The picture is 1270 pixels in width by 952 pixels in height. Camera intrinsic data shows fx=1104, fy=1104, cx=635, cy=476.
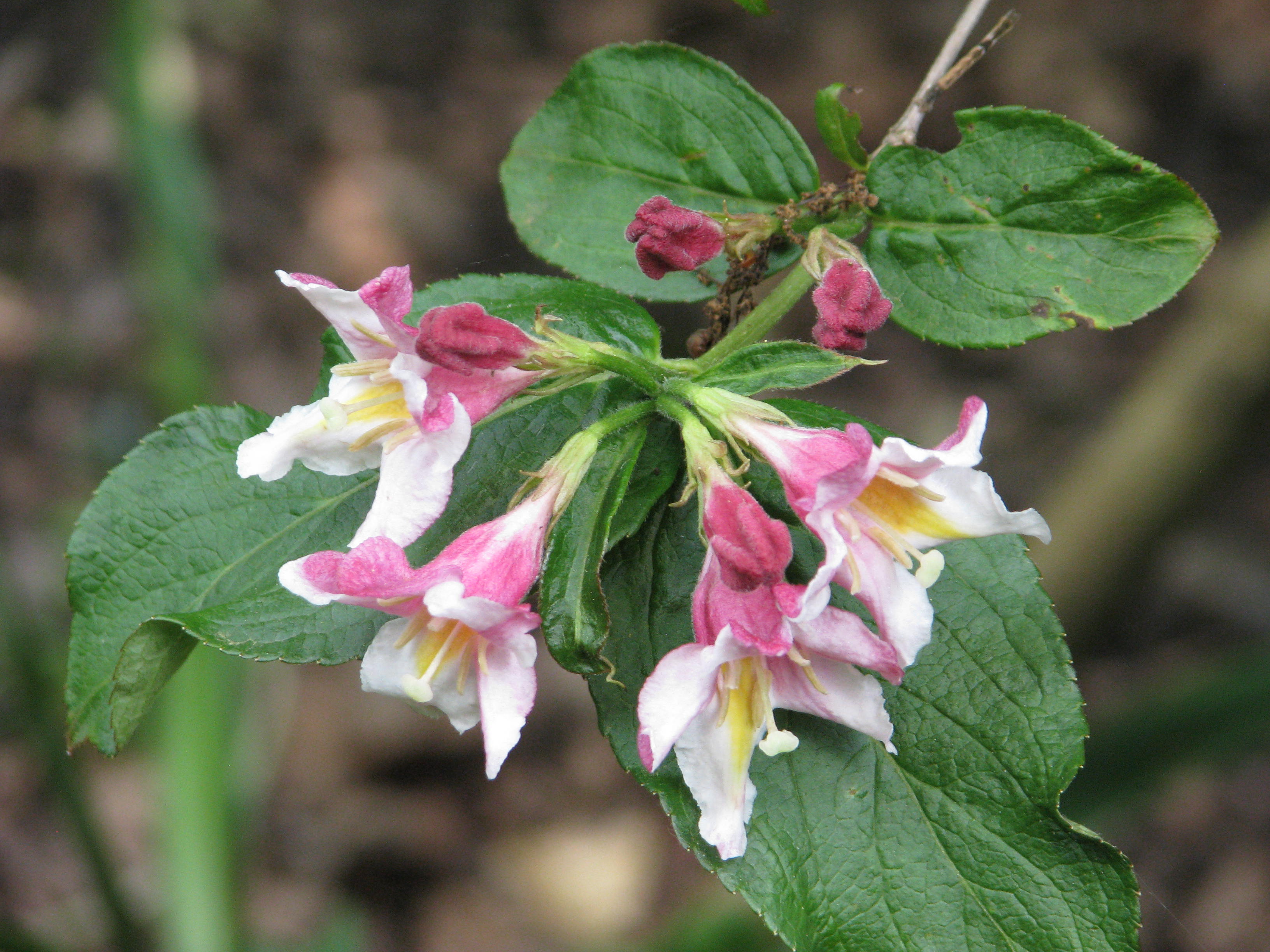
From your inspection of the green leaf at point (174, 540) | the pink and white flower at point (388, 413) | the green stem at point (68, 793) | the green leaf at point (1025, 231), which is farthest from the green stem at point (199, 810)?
the green leaf at point (1025, 231)

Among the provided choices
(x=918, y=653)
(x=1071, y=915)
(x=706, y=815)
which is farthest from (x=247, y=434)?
(x=1071, y=915)

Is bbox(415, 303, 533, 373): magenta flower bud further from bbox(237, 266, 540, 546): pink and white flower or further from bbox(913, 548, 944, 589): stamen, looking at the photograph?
bbox(913, 548, 944, 589): stamen

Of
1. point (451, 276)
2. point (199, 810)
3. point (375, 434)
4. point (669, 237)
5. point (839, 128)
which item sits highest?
point (839, 128)

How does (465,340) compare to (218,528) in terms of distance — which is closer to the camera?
(465,340)

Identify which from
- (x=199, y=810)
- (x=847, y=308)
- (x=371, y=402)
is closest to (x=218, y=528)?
(x=371, y=402)

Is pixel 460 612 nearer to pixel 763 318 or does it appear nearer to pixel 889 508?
pixel 889 508
